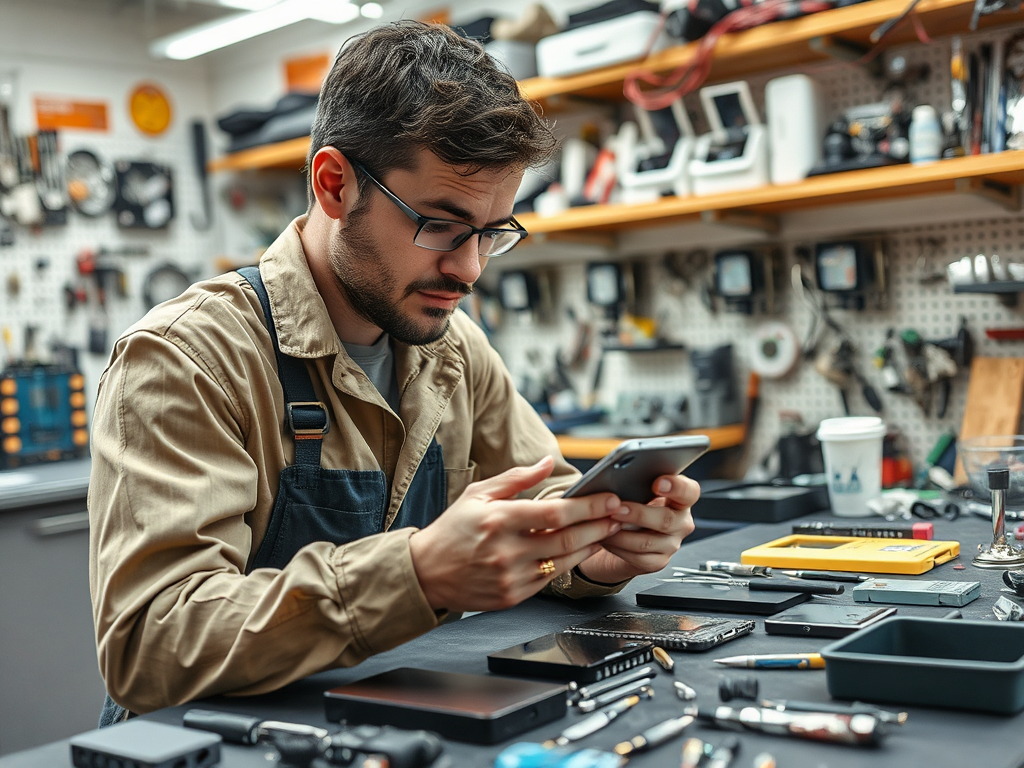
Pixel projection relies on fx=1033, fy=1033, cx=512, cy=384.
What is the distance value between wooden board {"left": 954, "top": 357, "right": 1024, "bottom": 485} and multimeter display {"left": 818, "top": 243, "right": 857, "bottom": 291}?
1.27ft

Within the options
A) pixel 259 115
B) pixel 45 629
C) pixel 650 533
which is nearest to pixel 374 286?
pixel 650 533

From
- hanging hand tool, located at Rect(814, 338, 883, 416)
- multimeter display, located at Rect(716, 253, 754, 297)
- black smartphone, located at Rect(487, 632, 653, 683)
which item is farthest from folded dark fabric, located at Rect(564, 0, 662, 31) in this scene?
black smartphone, located at Rect(487, 632, 653, 683)

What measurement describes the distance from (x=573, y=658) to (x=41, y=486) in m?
2.28

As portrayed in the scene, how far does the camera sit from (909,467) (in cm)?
269

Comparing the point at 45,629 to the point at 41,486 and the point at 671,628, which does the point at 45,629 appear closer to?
the point at 41,486

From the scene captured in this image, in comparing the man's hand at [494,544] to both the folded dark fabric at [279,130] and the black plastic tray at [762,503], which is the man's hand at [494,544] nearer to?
the black plastic tray at [762,503]

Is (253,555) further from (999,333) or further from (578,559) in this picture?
(999,333)

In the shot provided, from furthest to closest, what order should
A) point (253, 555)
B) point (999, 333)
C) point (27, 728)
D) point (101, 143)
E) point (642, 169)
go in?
1. point (101, 143)
2. point (642, 169)
3. point (27, 728)
4. point (999, 333)
5. point (253, 555)

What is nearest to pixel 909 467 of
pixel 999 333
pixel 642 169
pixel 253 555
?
pixel 999 333

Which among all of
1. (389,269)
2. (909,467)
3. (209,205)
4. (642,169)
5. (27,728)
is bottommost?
(27,728)

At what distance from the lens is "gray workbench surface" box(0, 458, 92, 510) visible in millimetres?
2814

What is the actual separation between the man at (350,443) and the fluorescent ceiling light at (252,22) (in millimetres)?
2239

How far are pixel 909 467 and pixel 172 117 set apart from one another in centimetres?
352

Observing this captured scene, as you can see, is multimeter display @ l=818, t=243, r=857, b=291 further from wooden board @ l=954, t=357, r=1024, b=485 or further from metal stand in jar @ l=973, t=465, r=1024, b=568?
metal stand in jar @ l=973, t=465, r=1024, b=568
